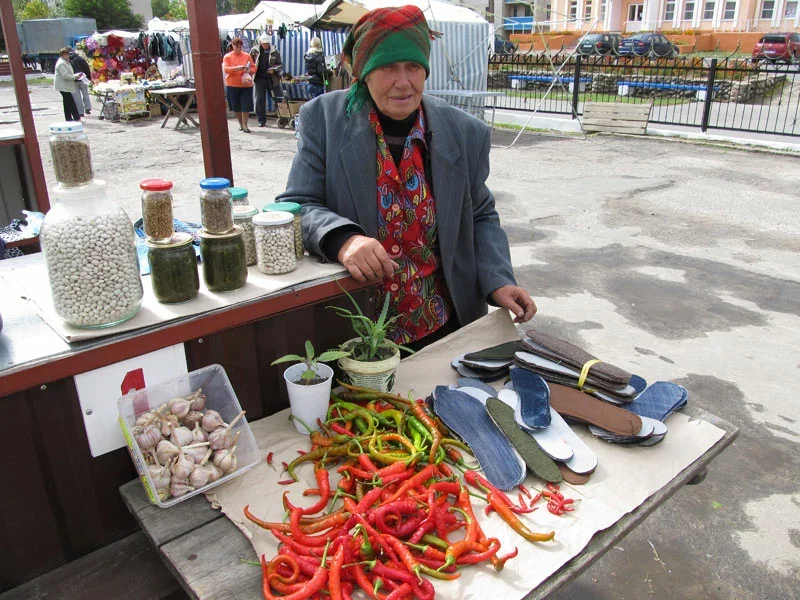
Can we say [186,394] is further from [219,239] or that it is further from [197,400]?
[219,239]

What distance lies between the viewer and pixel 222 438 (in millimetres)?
1503

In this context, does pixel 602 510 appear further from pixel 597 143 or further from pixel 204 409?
pixel 597 143

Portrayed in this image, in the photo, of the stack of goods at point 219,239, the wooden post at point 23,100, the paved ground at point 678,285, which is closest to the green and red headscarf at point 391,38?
the stack of goods at point 219,239

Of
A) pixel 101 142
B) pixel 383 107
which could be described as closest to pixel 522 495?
pixel 383 107

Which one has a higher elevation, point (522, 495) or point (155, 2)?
point (155, 2)

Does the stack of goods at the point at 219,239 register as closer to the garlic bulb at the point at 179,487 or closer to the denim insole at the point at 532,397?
the garlic bulb at the point at 179,487

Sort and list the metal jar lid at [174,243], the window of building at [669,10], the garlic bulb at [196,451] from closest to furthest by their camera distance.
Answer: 1. the garlic bulb at [196,451]
2. the metal jar lid at [174,243]
3. the window of building at [669,10]

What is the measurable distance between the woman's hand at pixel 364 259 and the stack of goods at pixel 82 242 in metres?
0.64

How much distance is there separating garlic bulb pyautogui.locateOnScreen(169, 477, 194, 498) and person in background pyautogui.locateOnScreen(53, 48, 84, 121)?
48.0ft

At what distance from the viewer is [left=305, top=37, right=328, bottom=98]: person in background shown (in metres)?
13.9

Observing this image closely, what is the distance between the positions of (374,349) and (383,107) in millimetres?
829

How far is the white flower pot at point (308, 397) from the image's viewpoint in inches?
66.6

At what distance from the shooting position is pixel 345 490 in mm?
1510

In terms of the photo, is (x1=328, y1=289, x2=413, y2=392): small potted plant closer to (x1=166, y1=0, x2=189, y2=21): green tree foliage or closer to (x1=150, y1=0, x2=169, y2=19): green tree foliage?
(x1=166, y1=0, x2=189, y2=21): green tree foliage
